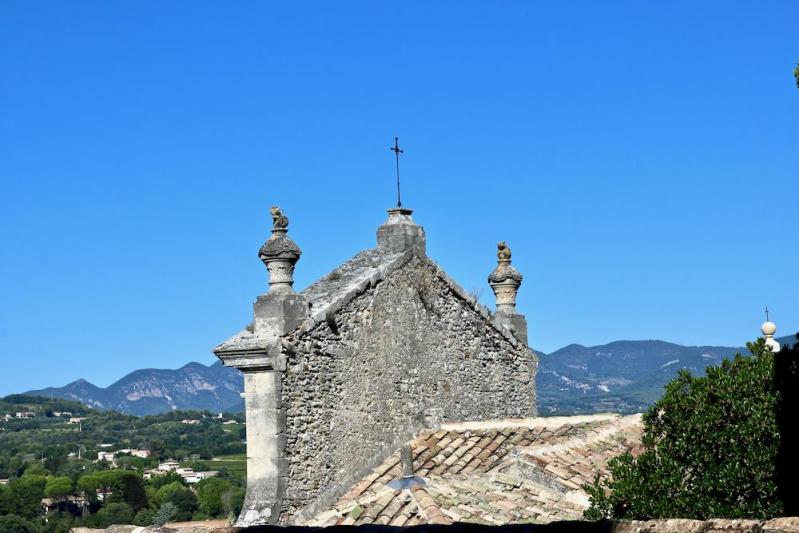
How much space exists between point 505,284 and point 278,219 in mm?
7193

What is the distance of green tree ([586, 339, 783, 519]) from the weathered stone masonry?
3.92 meters

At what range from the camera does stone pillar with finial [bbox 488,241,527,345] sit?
73.4ft

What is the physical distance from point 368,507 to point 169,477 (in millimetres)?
79763

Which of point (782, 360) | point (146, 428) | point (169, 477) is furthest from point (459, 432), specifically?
point (146, 428)

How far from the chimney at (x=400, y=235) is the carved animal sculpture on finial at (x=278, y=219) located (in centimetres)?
310

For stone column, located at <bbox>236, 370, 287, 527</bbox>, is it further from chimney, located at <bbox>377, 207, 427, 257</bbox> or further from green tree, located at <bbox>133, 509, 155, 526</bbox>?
green tree, located at <bbox>133, 509, 155, 526</bbox>

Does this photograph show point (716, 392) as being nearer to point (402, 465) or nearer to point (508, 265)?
point (402, 465)

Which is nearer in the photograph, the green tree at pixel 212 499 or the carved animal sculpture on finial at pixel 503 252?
the carved animal sculpture on finial at pixel 503 252

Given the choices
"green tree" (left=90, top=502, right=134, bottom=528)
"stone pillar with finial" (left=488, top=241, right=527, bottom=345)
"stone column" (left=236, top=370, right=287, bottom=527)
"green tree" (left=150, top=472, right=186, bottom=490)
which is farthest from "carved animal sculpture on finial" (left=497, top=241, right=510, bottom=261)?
"green tree" (left=150, top=472, right=186, bottom=490)

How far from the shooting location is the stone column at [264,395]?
15.8 meters

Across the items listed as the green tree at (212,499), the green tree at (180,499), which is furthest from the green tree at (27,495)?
the green tree at (212,499)

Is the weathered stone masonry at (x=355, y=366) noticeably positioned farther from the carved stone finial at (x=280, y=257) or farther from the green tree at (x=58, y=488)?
the green tree at (x=58, y=488)

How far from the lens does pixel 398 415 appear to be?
18.5m

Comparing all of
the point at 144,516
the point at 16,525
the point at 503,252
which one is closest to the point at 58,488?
the point at 16,525
